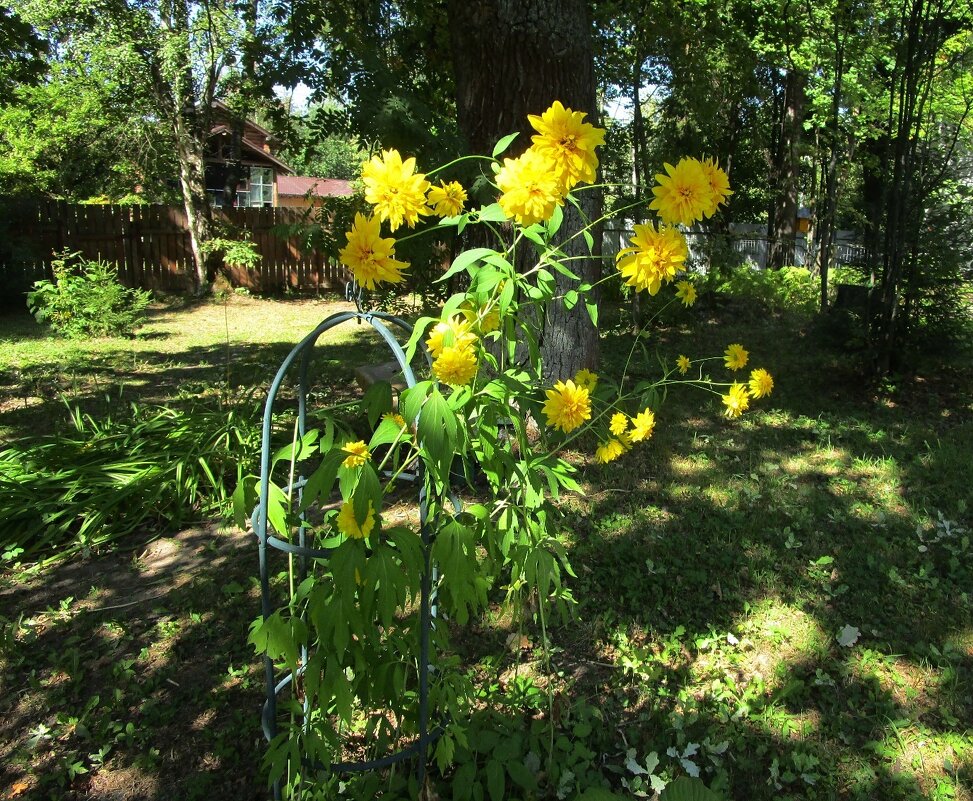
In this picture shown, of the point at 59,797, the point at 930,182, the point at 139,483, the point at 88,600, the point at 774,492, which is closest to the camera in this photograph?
the point at 59,797

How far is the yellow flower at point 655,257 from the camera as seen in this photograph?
1347mm

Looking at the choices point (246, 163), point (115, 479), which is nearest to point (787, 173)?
point (246, 163)

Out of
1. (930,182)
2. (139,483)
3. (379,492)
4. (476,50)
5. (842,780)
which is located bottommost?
(842,780)

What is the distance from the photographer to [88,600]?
2.76 m

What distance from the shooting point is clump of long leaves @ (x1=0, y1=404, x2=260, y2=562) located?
10.4 ft

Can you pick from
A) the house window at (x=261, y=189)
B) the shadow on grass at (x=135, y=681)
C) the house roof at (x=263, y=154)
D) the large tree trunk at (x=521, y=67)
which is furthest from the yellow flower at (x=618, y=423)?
the house window at (x=261, y=189)

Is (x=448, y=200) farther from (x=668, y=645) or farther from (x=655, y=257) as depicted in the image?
(x=668, y=645)

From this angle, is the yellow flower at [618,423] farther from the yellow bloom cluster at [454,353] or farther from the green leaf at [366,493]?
the green leaf at [366,493]

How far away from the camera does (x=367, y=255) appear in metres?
1.36

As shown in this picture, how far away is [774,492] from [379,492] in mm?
2935

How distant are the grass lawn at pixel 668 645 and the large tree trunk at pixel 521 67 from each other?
132 cm

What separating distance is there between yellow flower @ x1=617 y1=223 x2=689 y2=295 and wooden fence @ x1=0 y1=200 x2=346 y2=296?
8.47m

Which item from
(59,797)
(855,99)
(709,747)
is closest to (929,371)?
(709,747)

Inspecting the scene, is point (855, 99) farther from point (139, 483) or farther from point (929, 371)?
point (139, 483)
